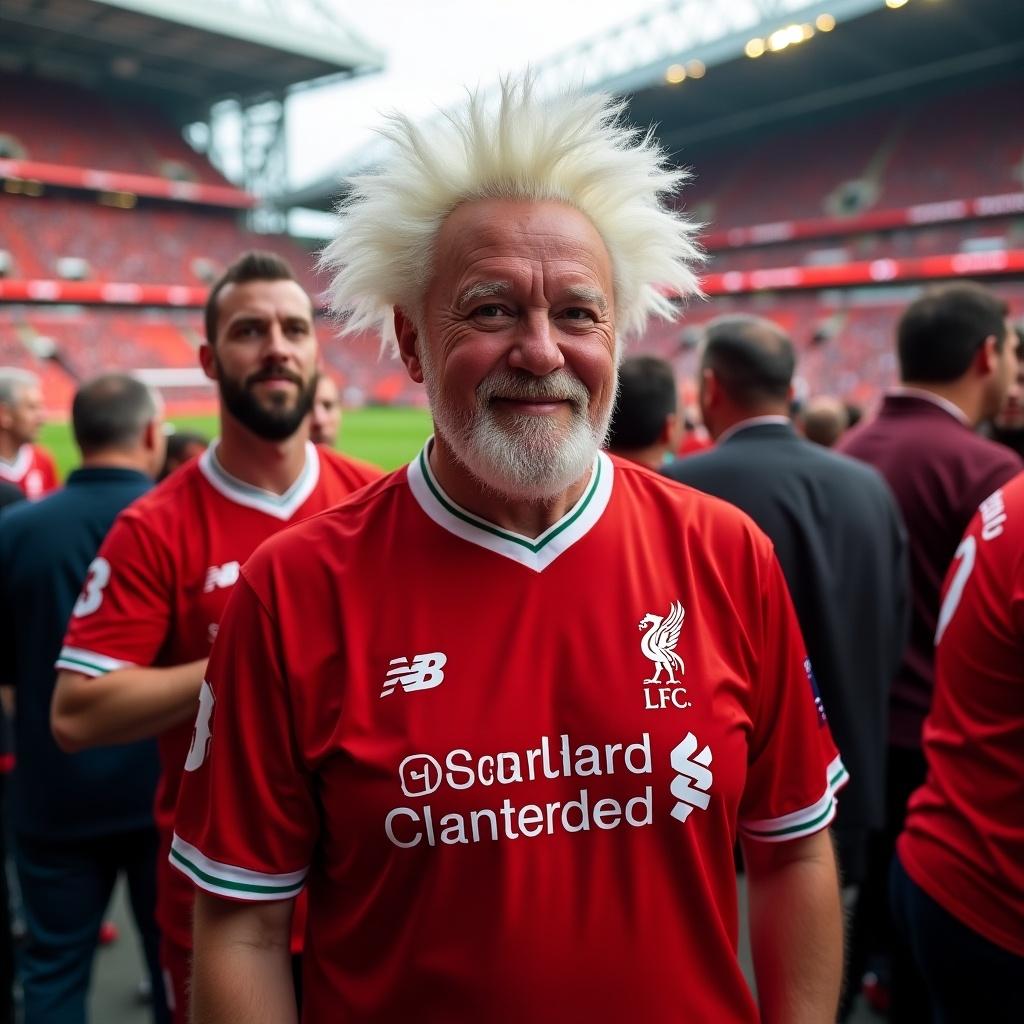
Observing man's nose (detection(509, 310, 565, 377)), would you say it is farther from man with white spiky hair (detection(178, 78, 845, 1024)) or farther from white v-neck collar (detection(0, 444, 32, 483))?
white v-neck collar (detection(0, 444, 32, 483))

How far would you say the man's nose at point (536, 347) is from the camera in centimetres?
144

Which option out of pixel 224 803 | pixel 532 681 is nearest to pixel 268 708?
pixel 224 803

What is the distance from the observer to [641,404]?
3.42 metres

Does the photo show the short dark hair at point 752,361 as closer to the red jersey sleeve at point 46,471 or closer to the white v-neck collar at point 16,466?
the white v-neck collar at point 16,466

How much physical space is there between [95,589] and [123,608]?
100 millimetres

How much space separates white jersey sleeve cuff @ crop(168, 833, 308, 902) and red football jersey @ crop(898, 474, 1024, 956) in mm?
1403

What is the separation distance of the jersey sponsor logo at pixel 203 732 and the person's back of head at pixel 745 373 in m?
2.10

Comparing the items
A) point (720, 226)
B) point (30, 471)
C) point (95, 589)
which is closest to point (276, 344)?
point (95, 589)

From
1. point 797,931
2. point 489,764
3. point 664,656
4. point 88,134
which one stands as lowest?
point 797,931

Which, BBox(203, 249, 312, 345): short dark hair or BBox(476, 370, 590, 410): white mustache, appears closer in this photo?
BBox(476, 370, 590, 410): white mustache

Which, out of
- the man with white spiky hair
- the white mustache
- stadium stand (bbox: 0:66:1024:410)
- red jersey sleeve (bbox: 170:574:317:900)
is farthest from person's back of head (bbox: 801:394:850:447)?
stadium stand (bbox: 0:66:1024:410)

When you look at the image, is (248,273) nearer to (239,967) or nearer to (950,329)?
(239,967)

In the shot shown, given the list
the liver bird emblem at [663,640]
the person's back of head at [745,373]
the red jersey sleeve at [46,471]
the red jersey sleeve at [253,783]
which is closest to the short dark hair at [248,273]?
the person's back of head at [745,373]

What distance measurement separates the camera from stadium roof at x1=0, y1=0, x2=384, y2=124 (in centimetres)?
3162
